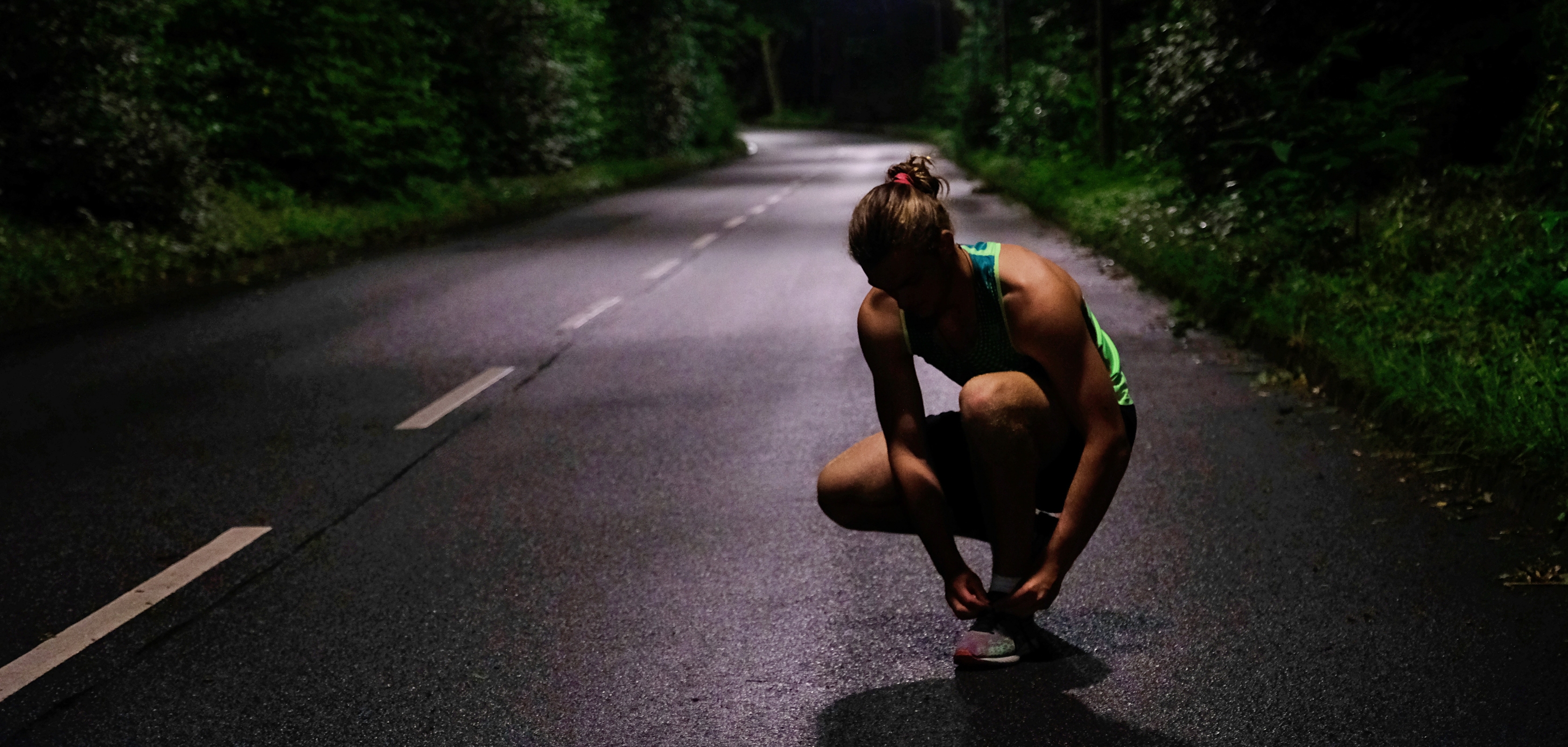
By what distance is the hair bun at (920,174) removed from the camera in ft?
10.6

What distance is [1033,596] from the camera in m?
3.36

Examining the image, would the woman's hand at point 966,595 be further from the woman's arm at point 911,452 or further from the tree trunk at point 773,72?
the tree trunk at point 773,72

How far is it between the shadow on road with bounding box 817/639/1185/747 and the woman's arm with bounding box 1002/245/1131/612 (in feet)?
0.89

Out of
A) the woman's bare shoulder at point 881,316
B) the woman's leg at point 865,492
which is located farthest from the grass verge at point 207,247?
the woman's bare shoulder at point 881,316

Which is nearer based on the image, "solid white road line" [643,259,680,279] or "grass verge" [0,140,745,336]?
"grass verge" [0,140,745,336]

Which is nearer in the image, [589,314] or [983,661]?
[983,661]

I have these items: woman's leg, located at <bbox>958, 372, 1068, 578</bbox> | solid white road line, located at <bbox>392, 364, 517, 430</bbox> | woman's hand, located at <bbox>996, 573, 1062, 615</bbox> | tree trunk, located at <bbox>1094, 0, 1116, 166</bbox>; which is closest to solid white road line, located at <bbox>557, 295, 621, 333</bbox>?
solid white road line, located at <bbox>392, 364, 517, 430</bbox>

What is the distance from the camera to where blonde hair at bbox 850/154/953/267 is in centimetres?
311

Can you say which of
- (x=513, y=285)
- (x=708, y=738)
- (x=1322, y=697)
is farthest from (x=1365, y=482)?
(x=513, y=285)

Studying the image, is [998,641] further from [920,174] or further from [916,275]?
[920,174]

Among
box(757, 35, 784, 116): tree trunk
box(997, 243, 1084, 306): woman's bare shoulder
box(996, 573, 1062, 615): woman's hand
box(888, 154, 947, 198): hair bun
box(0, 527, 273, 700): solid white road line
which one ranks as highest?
box(888, 154, 947, 198): hair bun

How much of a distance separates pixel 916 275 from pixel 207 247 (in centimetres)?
1254

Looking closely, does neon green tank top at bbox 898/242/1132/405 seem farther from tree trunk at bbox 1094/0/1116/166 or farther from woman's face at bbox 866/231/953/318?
tree trunk at bbox 1094/0/1116/166

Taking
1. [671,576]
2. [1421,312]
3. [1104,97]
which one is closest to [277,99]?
[1104,97]
